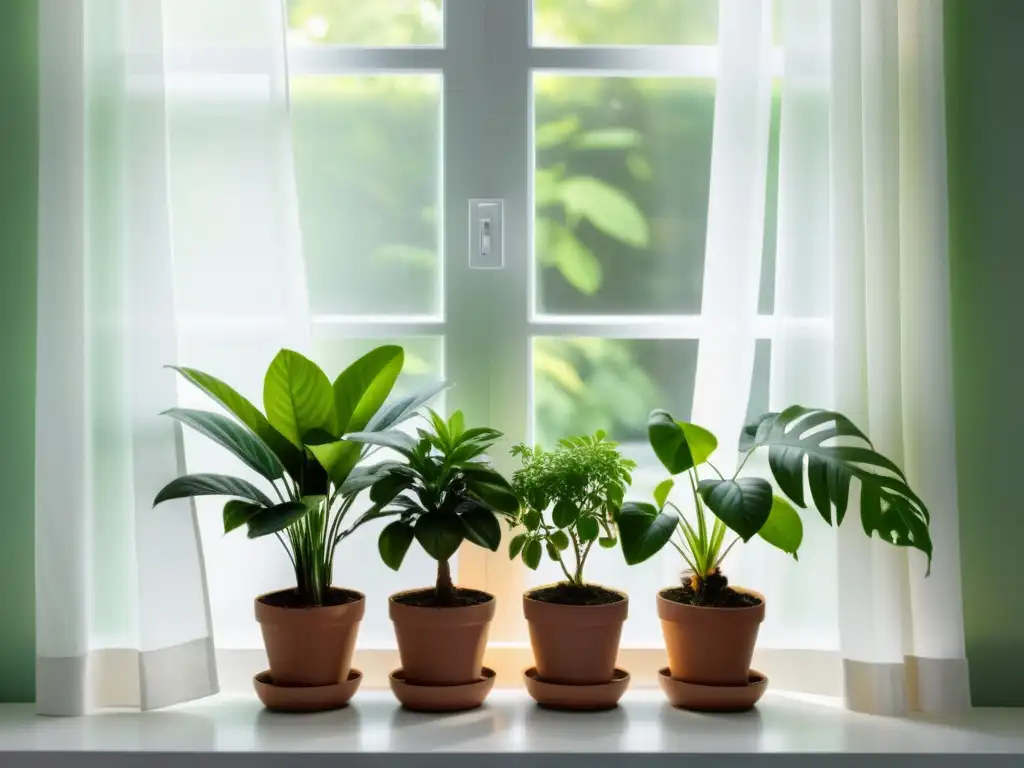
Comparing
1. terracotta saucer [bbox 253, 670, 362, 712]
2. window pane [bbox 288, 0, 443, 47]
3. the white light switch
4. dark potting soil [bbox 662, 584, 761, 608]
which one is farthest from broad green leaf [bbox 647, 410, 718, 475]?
window pane [bbox 288, 0, 443, 47]

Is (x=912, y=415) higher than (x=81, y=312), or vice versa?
(x=81, y=312)

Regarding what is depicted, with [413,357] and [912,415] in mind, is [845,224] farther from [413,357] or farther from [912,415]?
[413,357]

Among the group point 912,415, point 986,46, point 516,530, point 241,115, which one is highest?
point 986,46

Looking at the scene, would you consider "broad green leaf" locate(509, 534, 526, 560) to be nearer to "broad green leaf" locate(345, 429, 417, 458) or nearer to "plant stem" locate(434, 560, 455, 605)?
"plant stem" locate(434, 560, 455, 605)

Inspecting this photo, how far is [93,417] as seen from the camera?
1.71m

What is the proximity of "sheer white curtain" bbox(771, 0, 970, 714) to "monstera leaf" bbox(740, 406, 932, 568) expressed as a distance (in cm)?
9

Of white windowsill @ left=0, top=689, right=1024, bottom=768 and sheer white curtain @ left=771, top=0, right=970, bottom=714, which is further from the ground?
sheer white curtain @ left=771, top=0, right=970, bottom=714

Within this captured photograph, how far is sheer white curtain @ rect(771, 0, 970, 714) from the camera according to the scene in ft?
5.56

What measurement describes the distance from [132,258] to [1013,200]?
163 centimetres

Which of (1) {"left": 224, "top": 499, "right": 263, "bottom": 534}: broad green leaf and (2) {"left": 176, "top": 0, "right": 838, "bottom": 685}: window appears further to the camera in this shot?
(2) {"left": 176, "top": 0, "right": 838, "bottom": 685}: window

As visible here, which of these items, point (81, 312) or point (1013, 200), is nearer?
point (81, 312)

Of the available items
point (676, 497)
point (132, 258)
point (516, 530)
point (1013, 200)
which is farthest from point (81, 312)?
point (1013, 200)

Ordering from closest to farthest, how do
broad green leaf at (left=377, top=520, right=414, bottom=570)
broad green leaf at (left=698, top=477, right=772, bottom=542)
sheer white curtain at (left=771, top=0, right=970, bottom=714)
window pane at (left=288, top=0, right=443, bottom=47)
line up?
broad green leaf at (left=698, top=477, right=772, bottom=542)
broad green leaf at (left=377, top=520, right=414, bottom=570)
sheer white curtain at (left=771, top=0, right=970, bottom=714)
window pane at (left=288, top=0, right=443, bottom=47)

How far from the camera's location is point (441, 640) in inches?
65.8
